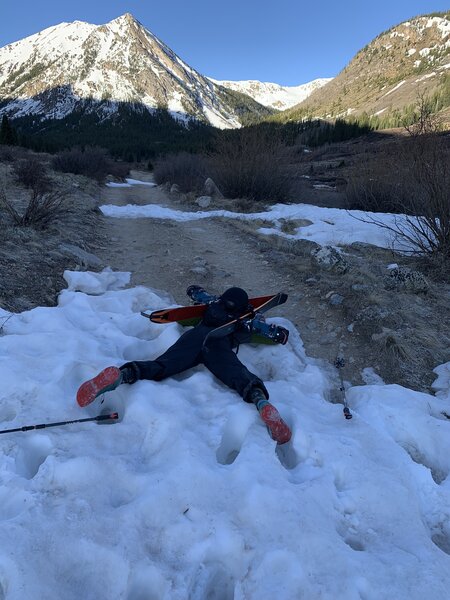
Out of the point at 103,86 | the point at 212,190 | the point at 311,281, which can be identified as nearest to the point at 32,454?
the point at 311,281

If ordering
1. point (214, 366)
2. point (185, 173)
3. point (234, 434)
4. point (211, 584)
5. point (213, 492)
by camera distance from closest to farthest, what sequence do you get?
point (211, 584) → point (213, 492) → point (234, 434) → point (214, 366) → point (185, 173)

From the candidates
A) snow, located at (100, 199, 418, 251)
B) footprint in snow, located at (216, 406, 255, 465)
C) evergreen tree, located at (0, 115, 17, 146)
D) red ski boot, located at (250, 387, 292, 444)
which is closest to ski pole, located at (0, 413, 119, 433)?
footprint in snow, located at (216, 406, 255, 465)

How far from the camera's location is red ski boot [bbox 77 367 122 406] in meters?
2.80

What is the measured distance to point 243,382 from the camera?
3.12 m

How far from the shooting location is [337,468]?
2.48m

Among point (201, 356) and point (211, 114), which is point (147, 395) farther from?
point (211, 114)

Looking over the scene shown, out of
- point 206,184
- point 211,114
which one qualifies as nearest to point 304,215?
point 206,184

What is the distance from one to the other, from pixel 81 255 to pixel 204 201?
8.74 meters

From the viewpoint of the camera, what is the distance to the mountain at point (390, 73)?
4748 inches

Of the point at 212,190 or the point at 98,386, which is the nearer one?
the point at 98,386

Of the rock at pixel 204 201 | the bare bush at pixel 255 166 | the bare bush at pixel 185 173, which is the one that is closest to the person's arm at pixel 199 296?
the rock at pixel 204 201

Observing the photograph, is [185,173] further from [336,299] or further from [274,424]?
[274,424]

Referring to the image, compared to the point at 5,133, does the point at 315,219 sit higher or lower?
lower

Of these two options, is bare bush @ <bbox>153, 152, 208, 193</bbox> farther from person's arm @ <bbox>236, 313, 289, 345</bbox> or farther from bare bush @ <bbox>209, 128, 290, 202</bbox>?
person's arm @ <bbox>236, 313, 289, 345</bbox>
